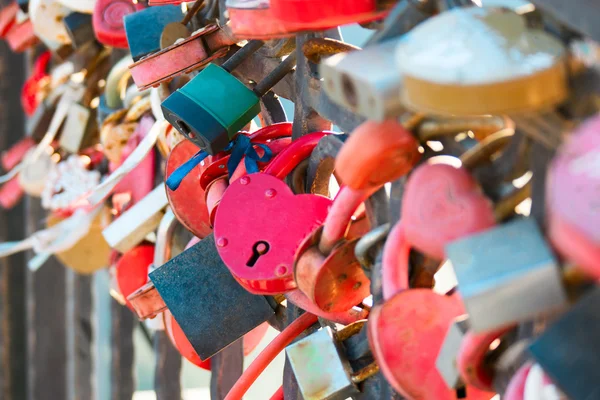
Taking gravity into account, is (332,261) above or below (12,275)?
above

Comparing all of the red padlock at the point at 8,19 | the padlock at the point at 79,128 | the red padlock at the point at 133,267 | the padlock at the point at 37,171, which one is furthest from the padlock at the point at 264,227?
the red padlock at the point at 8,19

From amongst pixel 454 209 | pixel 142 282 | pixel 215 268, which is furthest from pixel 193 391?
pixel 454 209

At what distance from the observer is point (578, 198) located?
274 millimetres

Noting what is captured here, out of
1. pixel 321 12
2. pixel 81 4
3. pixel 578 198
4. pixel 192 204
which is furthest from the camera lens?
Answer: pixel 81 4

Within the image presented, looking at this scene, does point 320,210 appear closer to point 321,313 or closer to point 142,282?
point 321,313

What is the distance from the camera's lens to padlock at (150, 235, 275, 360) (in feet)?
1.94

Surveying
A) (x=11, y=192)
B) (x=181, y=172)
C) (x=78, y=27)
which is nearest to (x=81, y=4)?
(x=78, y=27)

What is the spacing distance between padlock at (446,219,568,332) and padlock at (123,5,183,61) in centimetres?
39

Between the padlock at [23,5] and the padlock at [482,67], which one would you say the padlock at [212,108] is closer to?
the padlock at [482,67]

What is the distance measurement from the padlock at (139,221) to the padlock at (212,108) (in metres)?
0.24

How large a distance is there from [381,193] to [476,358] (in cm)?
12

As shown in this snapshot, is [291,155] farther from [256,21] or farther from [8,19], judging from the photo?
[8,19]

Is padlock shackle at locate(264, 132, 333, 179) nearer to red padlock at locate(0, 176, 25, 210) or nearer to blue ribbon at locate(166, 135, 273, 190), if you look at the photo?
blue ribbon at locate(166, 135, 273, 190)

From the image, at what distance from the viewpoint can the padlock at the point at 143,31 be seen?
0.66m
